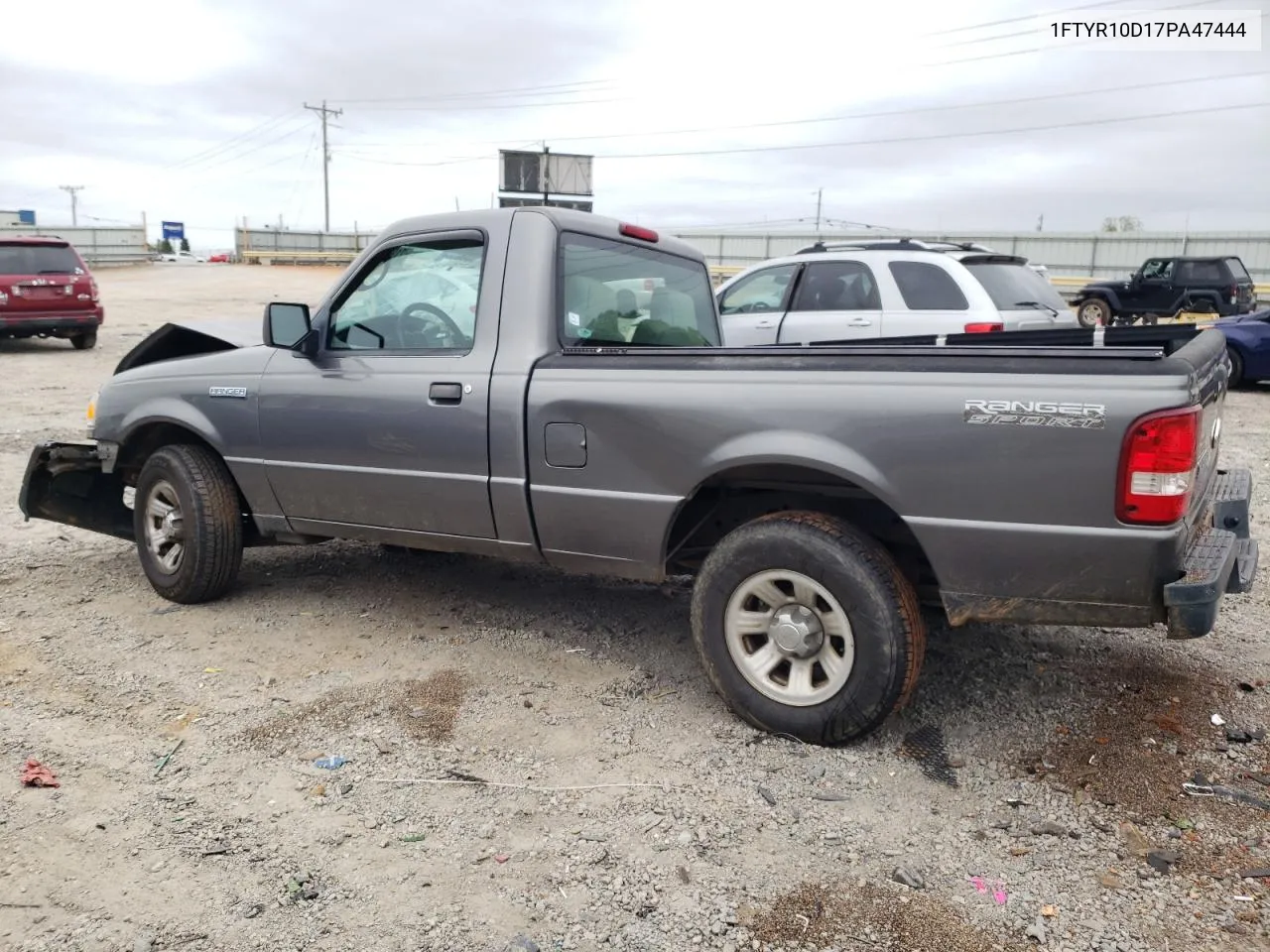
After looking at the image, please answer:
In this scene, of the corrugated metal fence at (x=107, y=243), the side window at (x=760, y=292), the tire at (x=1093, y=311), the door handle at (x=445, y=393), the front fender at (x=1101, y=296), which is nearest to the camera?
the door handle at (x=445, y=393)

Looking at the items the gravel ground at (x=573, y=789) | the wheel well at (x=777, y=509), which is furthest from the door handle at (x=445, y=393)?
the gravel ground at (x=573, y=789)

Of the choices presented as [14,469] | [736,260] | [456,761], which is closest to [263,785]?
[456,761]

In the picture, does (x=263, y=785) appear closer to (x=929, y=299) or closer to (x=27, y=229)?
(x=929, y=299)

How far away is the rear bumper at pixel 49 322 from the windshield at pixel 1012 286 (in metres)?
13.4

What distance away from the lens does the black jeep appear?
70.0ft

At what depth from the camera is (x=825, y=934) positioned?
2.58m

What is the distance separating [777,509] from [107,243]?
48955 millimetres

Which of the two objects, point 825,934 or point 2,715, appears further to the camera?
point 2,715

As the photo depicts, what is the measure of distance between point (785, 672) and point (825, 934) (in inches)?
45.7

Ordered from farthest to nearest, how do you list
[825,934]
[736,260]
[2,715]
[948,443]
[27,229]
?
[27,229] → [736,260] → [2,715] → [948,443] → [825,934]

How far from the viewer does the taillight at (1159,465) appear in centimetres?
288

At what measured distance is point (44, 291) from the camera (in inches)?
600

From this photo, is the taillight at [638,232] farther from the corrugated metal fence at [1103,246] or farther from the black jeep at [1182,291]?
the corrugated metal fence at [1103,246]

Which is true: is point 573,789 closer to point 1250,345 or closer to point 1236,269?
point 1250,345
